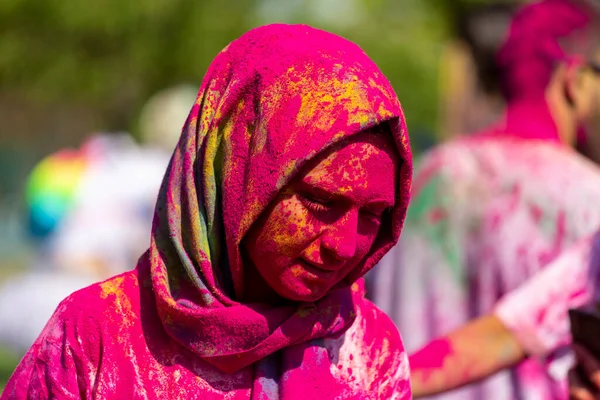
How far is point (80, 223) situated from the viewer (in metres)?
6.91

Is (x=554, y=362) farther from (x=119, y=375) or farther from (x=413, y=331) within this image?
(x=119, y=375)

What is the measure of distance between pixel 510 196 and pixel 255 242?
2426 millimetres

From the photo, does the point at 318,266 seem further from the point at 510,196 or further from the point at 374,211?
the point at 510,196

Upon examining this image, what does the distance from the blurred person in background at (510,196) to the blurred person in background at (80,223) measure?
2.74 meters

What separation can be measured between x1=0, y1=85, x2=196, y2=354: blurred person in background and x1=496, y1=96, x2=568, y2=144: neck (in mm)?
2849

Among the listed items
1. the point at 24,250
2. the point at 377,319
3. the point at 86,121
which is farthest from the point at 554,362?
the point at 86,121

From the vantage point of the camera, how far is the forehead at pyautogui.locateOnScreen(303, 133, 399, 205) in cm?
201

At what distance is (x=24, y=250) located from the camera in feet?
56.2

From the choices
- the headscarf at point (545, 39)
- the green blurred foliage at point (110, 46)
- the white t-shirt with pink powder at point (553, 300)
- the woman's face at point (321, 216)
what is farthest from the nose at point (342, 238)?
the green blurred foliage at point (110, 46)

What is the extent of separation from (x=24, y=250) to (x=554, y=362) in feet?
48.7

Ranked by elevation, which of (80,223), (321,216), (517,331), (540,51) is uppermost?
(321,216)

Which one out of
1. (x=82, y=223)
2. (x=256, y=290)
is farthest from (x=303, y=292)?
(x=82, y=223)

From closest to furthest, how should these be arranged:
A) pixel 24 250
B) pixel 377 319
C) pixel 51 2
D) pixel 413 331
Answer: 1. pixel 377 319
2. pixel 413 331
3. pixel 24 250
4. pixel 51 2

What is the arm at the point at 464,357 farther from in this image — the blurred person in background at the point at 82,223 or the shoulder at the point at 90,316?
the blurred person in background at the point at 82,223
